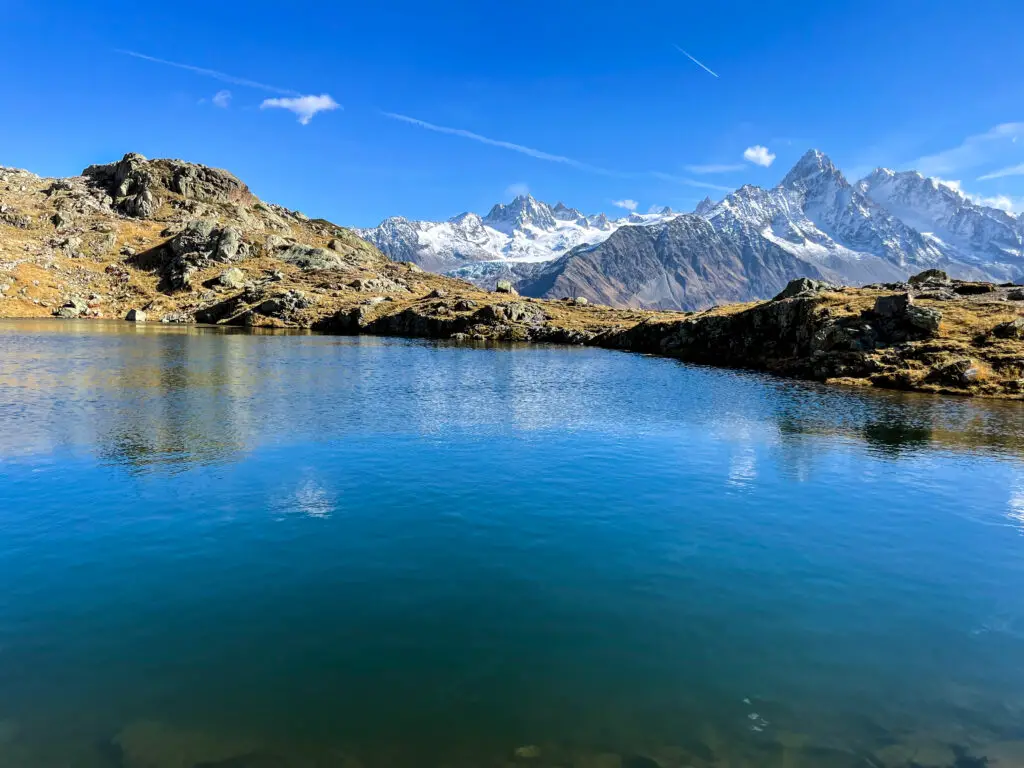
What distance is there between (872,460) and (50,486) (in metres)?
49.6

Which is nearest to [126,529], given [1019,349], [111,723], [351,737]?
[111,723]

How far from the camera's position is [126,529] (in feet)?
83.7

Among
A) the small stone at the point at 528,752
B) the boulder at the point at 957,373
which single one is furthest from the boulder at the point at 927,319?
the small stone at the point at 528,752

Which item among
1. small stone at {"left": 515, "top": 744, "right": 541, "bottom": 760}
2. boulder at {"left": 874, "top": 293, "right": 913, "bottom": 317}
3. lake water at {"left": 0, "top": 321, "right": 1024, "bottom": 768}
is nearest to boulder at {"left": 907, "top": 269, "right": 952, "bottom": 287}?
boulder at {"left": 874, "top": 293, "right": 913, "bottom": 317}

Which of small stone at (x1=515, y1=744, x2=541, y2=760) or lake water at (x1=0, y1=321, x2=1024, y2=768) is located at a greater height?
lake water at (x1=0, y1=321, x2=1024, y2=768)

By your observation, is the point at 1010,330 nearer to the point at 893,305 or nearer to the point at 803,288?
the point at 893,305

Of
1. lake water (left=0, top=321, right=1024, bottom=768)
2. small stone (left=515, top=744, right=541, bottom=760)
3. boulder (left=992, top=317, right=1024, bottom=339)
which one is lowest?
small stone (left=515, top=744, right=541, bottom=760)

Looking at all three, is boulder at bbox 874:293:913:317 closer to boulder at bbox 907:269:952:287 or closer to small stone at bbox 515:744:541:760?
boulder at bbox 907:269:952:287

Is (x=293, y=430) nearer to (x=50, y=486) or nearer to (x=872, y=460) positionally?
(x=50, y=486)

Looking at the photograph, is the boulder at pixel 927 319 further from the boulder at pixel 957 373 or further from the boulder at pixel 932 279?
the boulder at pixel 932 279

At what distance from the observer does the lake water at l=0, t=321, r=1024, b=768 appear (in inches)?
537

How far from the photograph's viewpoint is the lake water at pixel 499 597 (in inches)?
537

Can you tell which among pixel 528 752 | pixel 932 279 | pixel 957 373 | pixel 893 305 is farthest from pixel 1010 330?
pixel 528 752

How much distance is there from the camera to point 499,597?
66.2 ft
